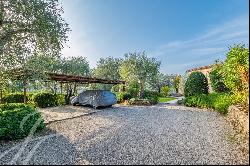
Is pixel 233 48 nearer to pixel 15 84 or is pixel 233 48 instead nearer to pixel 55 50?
pixel 55 50

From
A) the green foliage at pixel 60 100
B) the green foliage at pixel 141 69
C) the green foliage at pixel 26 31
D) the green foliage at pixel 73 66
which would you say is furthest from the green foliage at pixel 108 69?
the green foliage at pixel 26 31

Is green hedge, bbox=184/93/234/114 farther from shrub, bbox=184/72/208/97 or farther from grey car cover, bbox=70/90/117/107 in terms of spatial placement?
grey car cover, bbox=70/90/117/107

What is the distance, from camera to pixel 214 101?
19.3 m

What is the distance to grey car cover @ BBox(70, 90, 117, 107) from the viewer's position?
21.6m

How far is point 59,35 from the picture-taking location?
571 inches

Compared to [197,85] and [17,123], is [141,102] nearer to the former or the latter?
[197,85]

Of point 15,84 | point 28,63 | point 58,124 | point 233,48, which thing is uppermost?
point 233,48

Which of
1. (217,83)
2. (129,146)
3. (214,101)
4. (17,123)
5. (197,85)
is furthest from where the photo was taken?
Result: (197,85)

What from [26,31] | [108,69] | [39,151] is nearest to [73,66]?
[108,69]

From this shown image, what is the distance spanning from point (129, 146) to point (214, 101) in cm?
1219

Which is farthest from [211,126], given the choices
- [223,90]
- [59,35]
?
[223,90]

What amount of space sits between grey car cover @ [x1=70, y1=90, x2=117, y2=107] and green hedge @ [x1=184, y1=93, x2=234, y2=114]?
6744 mm

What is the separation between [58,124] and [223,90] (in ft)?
52.9

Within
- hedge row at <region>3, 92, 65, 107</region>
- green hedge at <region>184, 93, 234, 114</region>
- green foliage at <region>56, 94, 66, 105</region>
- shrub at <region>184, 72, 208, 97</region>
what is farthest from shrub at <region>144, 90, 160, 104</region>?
hedge row at <region>3, 92, 65, 107</region>
